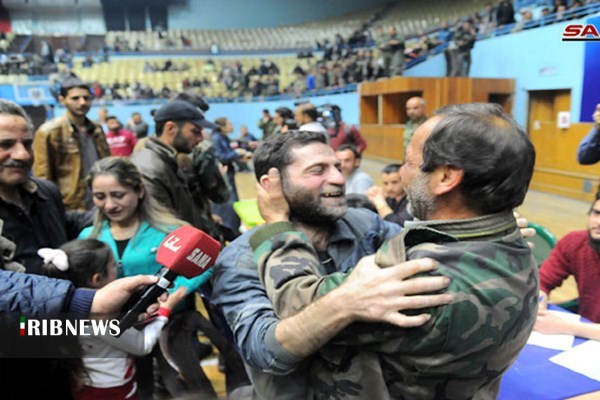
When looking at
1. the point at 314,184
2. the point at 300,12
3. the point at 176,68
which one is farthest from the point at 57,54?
the point at 314,184

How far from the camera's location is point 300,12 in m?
15.8

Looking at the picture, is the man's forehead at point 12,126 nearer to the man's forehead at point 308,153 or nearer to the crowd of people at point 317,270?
the crowd of people at point 317,270

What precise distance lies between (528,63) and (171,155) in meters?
7.43

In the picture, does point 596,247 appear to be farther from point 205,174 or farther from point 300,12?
point 300,12

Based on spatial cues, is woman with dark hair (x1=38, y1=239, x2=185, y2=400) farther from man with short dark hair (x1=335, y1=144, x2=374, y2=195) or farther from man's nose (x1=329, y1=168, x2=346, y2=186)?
man with short dark hair (x1=335, y1=144, x2=374, y2=195)

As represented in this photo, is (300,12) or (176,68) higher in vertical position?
(300,12)

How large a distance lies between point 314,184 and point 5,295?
82cm

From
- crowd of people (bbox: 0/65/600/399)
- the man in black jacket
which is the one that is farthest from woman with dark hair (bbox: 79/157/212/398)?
the man in black jacket

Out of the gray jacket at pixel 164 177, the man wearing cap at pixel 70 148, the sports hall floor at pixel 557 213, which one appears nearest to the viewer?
the gray jacket at pixel 164 177

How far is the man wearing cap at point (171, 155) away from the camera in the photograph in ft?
7.83

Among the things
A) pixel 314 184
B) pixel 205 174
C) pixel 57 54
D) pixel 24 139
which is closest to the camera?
pixel 314 184

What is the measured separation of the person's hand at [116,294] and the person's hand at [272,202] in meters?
0.31

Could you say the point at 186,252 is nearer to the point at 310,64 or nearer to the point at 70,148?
the point at 70,148

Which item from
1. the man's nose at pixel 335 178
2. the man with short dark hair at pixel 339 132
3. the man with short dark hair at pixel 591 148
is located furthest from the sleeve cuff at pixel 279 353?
the man with short dark hair at pixel 339 132
